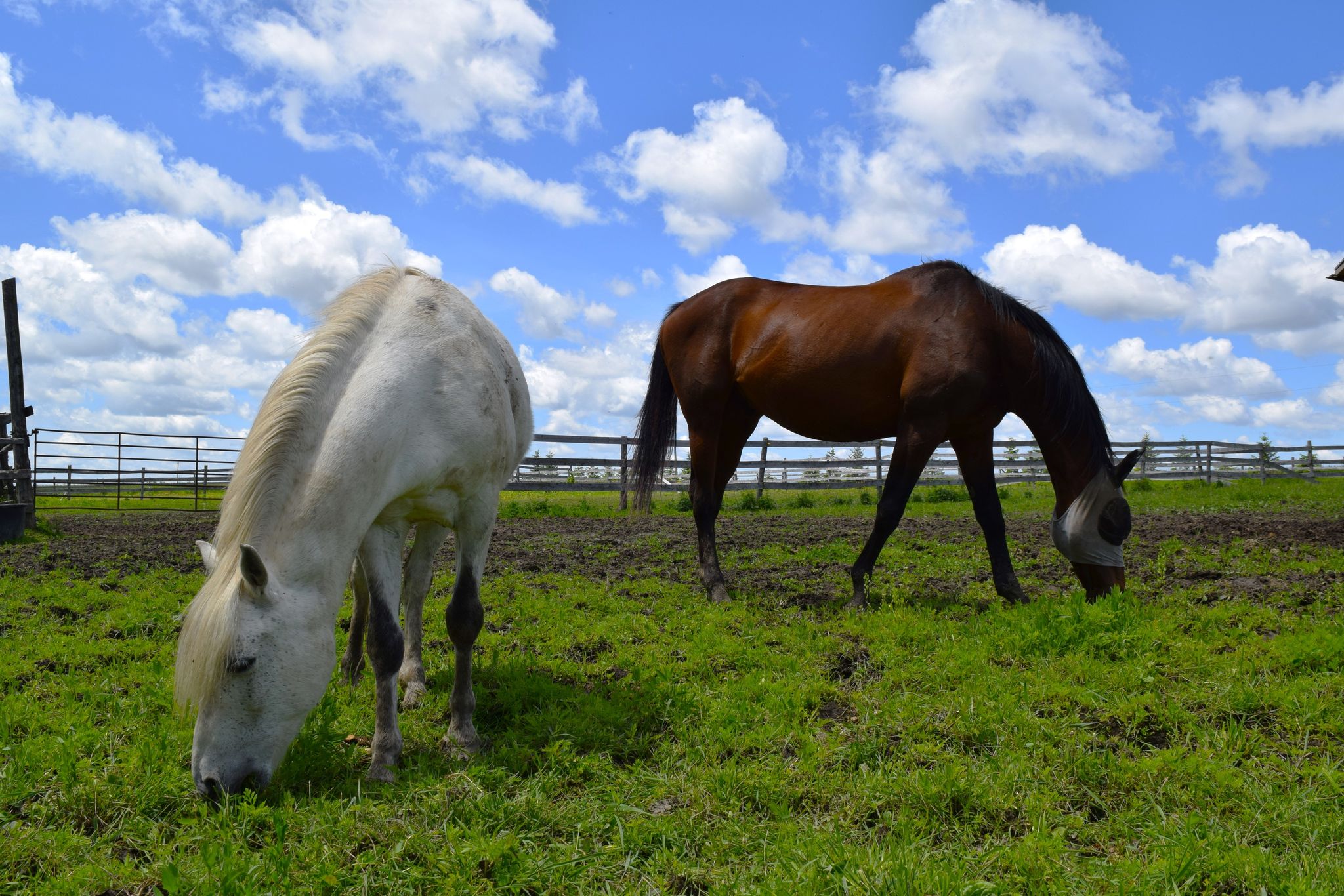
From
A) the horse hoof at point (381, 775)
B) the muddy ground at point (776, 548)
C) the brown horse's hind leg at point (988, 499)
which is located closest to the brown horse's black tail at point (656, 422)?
the muddy ground at point (776, 548)

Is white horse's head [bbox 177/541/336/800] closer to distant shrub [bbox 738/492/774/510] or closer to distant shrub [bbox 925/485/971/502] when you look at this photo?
distant shrub [bbox 738/492/774/510]

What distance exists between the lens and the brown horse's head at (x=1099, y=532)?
5.21m

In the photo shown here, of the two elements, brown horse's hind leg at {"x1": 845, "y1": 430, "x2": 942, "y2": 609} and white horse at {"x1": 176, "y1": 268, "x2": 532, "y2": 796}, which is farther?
brown horse's hind leg at {"x1": 845, "y1": 430, "x2": 942, "y2": 609}

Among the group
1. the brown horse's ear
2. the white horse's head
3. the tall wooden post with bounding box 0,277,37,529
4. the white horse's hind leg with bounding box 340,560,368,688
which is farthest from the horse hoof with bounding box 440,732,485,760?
the tall wooden post with bounding box 0,277,37,529

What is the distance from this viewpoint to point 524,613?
5559mm

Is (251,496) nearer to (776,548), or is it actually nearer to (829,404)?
(829,404)

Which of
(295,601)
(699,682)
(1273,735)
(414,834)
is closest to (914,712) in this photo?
(699,682)

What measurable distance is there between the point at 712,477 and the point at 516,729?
3.60 m

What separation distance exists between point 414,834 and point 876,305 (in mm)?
4825

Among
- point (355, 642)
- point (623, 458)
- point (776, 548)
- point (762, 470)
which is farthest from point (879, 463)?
point (355, 642)

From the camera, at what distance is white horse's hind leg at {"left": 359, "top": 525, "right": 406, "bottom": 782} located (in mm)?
3176

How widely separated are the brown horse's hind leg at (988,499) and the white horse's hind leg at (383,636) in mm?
4124

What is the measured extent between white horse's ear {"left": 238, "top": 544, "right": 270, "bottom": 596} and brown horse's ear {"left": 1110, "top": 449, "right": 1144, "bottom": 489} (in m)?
4.63

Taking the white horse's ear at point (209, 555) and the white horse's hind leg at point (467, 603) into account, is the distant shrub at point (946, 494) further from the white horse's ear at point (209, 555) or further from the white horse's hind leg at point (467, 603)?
the white horse's ear at point (209, 555)
